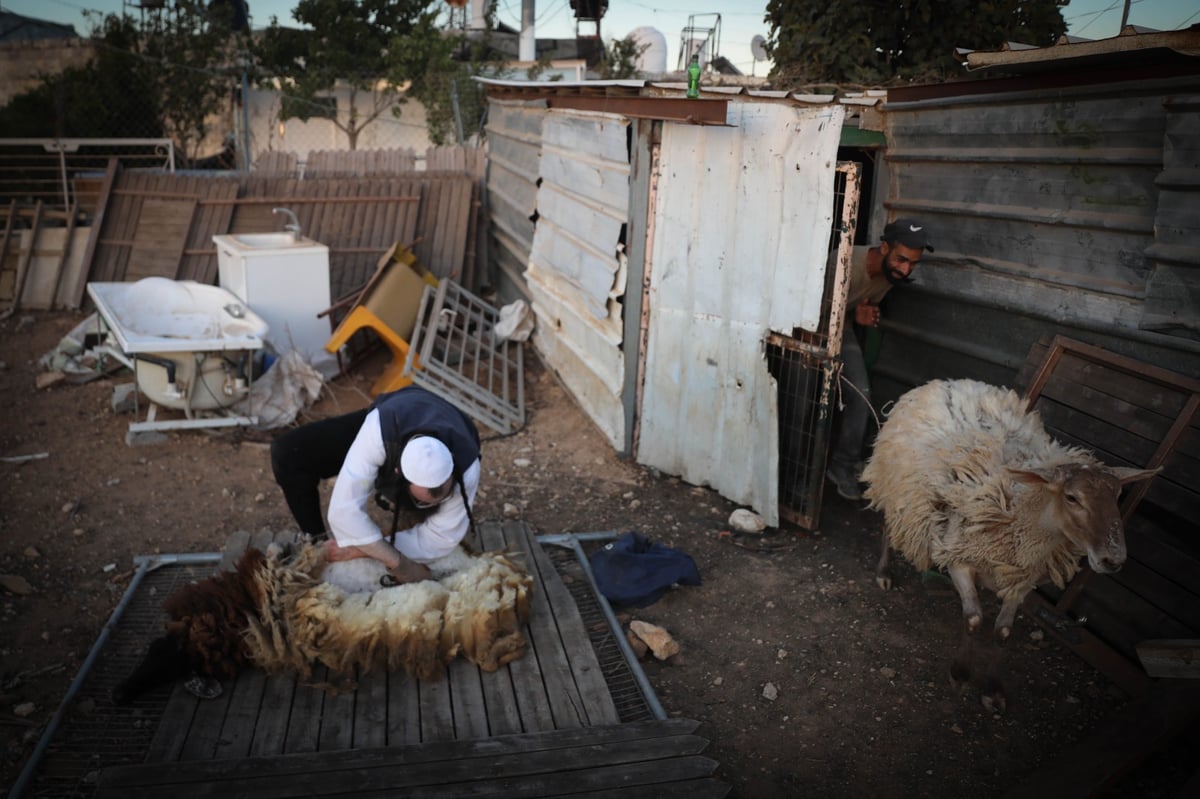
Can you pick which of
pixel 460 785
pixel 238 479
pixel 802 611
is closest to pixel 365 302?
pixel 238 479

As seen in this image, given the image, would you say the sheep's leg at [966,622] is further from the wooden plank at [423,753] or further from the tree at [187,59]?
the tree at [187,59]

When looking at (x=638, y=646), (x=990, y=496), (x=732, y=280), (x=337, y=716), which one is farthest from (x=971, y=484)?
(x=337, y=716)

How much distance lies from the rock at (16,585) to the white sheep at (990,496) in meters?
5.04

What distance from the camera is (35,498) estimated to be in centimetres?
629

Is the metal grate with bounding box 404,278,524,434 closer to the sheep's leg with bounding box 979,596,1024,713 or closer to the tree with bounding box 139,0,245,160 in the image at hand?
the sheep's leg with bounding box 979,596,1024,713

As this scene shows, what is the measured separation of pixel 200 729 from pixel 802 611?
Result: 10.8 ft

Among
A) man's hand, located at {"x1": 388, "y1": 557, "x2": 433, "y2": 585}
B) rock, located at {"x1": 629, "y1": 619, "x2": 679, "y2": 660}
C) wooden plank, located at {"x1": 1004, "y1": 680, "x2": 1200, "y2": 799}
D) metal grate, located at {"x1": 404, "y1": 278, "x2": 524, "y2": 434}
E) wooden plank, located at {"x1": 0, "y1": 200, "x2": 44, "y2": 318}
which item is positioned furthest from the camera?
wooden plank, located at {"x1": 0, "y1": 200, "x2": 44, "y2": 318}

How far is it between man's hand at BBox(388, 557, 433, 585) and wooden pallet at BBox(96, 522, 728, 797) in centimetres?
45

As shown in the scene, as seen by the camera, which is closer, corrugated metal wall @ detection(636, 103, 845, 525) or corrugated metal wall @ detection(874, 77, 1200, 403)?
corrugated metal wall @ detection(874, 77, 1200, 403)

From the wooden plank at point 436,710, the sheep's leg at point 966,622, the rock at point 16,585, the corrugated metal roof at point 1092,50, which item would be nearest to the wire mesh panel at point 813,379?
the corrugated metal roof at point 1092,50

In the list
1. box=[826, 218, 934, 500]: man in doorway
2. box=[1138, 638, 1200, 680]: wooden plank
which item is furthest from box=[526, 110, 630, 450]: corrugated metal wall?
box=[1138, 638, 1200, 680]: wooden plank

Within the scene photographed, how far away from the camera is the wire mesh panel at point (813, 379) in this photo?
211 inches

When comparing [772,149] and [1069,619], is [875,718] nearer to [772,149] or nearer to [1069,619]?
[1069,619]

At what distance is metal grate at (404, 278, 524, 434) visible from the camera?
7.91 metres
